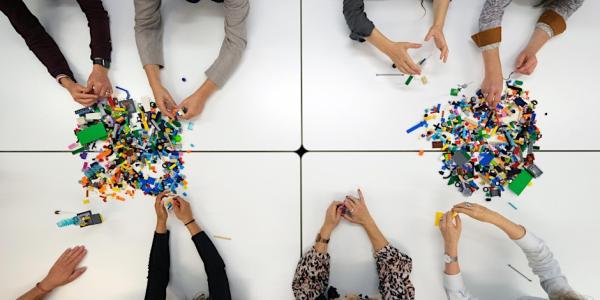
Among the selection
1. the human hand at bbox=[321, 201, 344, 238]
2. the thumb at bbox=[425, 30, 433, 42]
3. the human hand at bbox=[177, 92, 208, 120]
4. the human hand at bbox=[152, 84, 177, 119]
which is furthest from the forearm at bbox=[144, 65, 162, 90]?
the thumb at bbox=[425, 30, 433, 42]

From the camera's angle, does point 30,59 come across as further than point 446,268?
Yes

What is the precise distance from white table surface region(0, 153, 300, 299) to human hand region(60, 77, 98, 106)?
9.1 inches

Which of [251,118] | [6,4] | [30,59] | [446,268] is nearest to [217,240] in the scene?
[251,118]

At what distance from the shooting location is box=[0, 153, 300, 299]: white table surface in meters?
1.23

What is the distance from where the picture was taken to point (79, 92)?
4.00 feet

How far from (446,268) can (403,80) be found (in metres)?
0.72

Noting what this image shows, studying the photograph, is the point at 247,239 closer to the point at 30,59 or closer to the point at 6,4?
the point at 30,59

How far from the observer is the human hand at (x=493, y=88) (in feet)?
3.90

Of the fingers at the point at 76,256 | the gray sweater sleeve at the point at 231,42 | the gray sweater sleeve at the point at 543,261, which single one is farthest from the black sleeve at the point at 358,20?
the fingers at the point at 76,256

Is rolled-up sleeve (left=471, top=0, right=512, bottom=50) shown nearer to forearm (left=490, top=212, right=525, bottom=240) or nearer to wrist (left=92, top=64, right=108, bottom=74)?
forearm (left=490, top=212, right=525, bottom=240)

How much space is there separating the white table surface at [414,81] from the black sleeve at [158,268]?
2.20ft

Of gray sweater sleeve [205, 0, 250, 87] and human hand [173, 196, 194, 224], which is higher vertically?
gray sweater sleeve [205, 0, 250, 87]

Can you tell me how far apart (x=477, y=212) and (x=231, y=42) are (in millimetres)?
1087

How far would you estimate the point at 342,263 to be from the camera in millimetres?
1239
